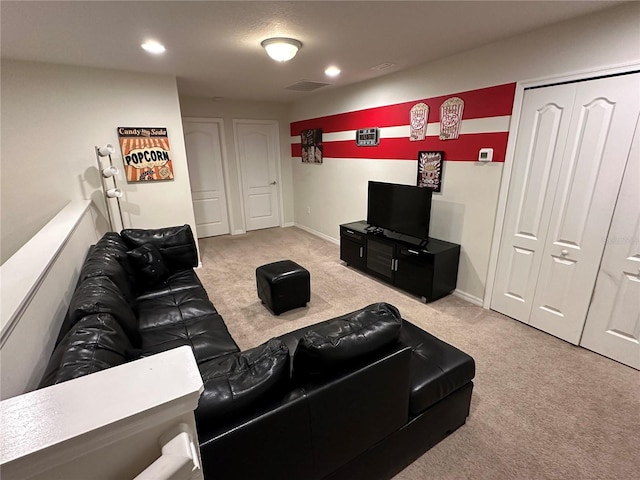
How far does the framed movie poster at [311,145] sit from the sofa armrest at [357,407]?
446cm

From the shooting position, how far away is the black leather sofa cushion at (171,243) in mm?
2961

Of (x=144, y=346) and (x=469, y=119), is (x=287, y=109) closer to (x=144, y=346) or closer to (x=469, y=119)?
(x=469, y=119)

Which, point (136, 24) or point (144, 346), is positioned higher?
point (136, 24)

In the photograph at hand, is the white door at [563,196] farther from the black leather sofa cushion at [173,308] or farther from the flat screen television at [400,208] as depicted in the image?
the black leather sofa cushion at [173,308]

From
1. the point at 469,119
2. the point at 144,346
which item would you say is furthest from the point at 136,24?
the point at 469,119

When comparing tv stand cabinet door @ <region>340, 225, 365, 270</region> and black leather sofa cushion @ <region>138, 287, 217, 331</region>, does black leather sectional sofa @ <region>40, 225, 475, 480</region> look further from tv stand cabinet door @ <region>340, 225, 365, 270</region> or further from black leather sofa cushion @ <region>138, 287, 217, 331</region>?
tv stand cabinet door @ <region>340, 225, 365, 270</region>

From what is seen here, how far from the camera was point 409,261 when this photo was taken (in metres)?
3.35

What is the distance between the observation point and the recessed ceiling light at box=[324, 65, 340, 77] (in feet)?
11.4

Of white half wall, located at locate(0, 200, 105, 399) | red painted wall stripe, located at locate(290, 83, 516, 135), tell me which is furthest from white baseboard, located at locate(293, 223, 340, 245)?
white half wall, located at locate(0, 200, 105, 399)

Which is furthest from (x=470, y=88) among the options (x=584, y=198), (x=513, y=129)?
(x=584, y=198)

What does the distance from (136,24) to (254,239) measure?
3.83 m

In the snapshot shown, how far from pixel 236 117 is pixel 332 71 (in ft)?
8.75

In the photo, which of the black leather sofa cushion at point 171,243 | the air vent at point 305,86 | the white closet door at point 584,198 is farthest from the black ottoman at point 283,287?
the air vent at point 305,86

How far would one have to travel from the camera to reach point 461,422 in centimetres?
182
